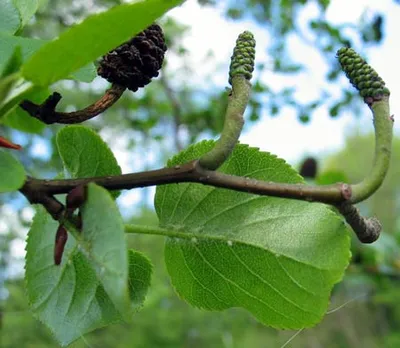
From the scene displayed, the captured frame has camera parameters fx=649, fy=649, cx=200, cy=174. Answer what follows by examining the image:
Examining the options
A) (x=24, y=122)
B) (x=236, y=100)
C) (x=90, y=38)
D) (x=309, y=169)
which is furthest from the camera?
(x=309, y=169)

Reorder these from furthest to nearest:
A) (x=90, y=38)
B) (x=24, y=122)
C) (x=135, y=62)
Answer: (x=24, y=122) < (x=135, y=62) < (x=90, y=38)

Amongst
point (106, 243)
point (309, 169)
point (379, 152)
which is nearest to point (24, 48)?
point (106, 243)

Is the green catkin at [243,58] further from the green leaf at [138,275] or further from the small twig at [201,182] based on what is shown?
the green leaf at [138,275]

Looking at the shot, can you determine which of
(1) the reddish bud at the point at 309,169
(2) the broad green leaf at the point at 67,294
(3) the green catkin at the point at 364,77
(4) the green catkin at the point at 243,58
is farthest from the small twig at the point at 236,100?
(1) the reddish bud at the point at 309,169

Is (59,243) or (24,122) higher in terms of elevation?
(59,243)

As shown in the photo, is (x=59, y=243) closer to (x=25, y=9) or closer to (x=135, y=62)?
(x=135, y=62)

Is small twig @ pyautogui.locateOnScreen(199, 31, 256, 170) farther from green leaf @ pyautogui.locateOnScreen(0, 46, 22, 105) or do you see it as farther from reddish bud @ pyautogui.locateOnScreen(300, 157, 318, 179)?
reddish bud @ pyautogui.locateOnScreen(300, 157, 318, 179)

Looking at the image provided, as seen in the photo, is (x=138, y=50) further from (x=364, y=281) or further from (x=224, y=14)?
(x=224, y=14)

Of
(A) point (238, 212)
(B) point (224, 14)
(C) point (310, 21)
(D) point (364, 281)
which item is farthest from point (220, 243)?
(B) point (224, 14)
